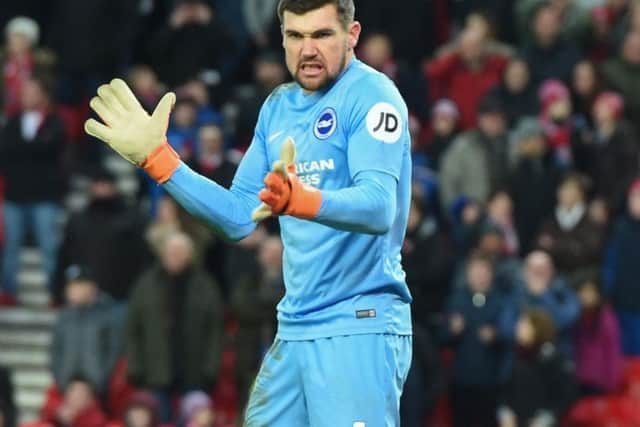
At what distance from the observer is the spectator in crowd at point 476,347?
14344 millimetres

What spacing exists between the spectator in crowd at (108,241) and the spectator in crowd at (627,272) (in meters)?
4.19

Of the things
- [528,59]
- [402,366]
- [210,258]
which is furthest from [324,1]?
[528,59]

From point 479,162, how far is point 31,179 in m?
4.23

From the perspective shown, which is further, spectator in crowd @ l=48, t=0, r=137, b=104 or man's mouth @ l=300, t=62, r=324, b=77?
spectator in crowd @ l=48, t=0, r=137, b=104

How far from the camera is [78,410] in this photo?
14.1 meters

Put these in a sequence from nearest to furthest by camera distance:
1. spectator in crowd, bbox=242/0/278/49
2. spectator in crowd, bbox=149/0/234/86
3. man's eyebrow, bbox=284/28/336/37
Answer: man's eyebrow, bbox=284/28/336/37 → spectator in crowd, bbox=149/0/234/86 → spectator in crowd, bbox=242/0/278/49

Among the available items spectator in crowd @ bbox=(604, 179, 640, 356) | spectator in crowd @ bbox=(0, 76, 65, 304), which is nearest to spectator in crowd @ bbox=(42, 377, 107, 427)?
spectator in crowd @ bbox=(0, 76, 65, 304)

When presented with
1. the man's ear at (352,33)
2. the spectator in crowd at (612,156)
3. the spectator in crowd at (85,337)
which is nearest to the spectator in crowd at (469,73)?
the spectator in crowd at (612,156)

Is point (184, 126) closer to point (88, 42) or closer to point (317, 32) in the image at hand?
point (88, 42)

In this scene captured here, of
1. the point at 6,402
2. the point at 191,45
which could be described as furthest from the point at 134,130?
the point at 191,45

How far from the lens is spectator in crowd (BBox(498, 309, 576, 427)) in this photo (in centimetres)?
1405

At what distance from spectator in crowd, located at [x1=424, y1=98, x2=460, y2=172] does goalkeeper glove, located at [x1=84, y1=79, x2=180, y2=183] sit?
10085 mm

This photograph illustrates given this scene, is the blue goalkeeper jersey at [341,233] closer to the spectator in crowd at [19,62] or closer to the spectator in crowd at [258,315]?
the spectator in crowd at [258,315]

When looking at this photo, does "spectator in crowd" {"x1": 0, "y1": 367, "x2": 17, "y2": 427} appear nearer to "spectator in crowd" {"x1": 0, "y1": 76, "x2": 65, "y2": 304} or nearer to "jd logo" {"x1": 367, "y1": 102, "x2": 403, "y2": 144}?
"spectator in crowd" {"x1": 0, "y1": 76, "x2": 65, "y2": 304}
